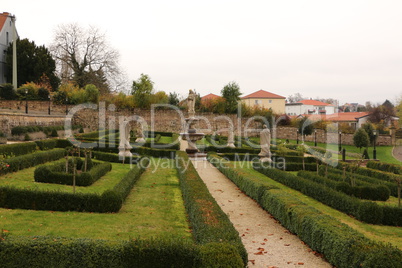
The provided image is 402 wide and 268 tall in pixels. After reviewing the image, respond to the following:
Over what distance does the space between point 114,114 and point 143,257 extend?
4017 centimetres

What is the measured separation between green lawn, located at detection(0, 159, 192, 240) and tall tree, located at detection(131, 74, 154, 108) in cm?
3316

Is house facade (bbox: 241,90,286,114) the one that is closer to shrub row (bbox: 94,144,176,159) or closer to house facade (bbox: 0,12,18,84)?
house facade (bbox: 0,12,18,84)

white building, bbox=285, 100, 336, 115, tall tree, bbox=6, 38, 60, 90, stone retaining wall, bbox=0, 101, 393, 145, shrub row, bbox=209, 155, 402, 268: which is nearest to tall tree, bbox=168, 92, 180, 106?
stone retaining wall, bbox=0, 101, 393, 145

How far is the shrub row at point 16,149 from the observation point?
45.9ft

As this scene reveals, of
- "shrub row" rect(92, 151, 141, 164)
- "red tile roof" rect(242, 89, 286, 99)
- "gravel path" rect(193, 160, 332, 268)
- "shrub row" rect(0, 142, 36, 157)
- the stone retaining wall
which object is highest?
"red tile roof" rect(242, 89, 286, 99)

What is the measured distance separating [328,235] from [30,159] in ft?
40.2

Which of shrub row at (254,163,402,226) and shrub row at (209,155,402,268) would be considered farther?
shrub row at (254,163,402,226)

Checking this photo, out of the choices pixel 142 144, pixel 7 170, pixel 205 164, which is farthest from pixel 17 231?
pixel 142 144

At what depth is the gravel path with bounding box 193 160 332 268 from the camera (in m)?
5.99

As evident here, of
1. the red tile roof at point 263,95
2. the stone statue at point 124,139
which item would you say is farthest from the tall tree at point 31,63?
the red tile roof at point 263,95

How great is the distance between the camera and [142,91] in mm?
43250

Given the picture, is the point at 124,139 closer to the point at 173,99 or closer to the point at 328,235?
the point at 328,235

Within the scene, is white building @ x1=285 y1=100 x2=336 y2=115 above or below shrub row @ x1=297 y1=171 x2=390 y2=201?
above

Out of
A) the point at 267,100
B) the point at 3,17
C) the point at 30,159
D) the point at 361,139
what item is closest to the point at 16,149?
the point at 30,159
